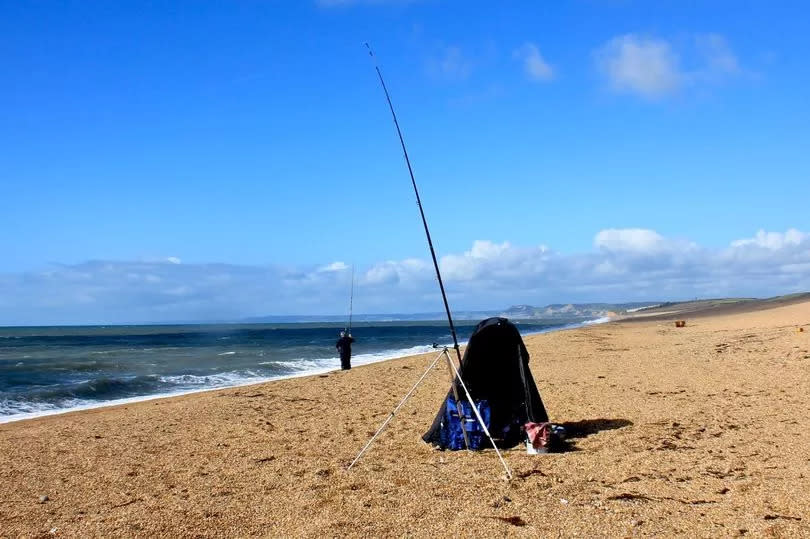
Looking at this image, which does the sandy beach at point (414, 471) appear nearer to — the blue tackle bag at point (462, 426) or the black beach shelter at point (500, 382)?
the blue tackle bag at point (462, 426)

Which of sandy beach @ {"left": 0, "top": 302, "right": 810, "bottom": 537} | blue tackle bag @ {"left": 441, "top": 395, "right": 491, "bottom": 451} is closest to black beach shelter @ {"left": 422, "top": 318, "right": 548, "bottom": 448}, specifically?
blue tackle bag @ {"left": 441, "top": 395, "right": 491, "bottom": 451}

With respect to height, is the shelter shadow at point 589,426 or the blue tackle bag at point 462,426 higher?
the blue tackle bag at point 462,426

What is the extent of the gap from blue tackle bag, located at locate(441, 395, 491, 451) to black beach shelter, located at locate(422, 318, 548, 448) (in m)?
0.09

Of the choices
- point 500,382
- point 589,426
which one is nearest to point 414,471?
point 500,382

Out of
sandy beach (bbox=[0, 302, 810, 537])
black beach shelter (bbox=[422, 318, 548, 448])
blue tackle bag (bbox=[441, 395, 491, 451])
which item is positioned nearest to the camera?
sandy beach (bbox=[0, 302, 810, 537])

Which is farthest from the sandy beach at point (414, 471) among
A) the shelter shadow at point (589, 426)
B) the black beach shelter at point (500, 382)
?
the black beach shelter at point (500, 382)

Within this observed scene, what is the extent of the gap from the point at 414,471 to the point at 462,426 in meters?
1.13

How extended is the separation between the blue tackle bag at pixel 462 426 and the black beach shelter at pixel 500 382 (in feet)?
0.29

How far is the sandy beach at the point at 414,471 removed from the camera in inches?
205

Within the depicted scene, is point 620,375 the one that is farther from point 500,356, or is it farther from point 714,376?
point 500,356

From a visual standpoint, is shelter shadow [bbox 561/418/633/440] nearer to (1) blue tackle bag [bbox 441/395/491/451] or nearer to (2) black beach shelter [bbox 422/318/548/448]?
(2) black beach shelter [bbox 422/318/548/448]

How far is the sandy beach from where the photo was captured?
5215mm

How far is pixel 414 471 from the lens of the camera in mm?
6805

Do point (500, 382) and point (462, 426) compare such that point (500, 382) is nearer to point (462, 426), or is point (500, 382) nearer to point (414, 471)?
point (462, 426)
